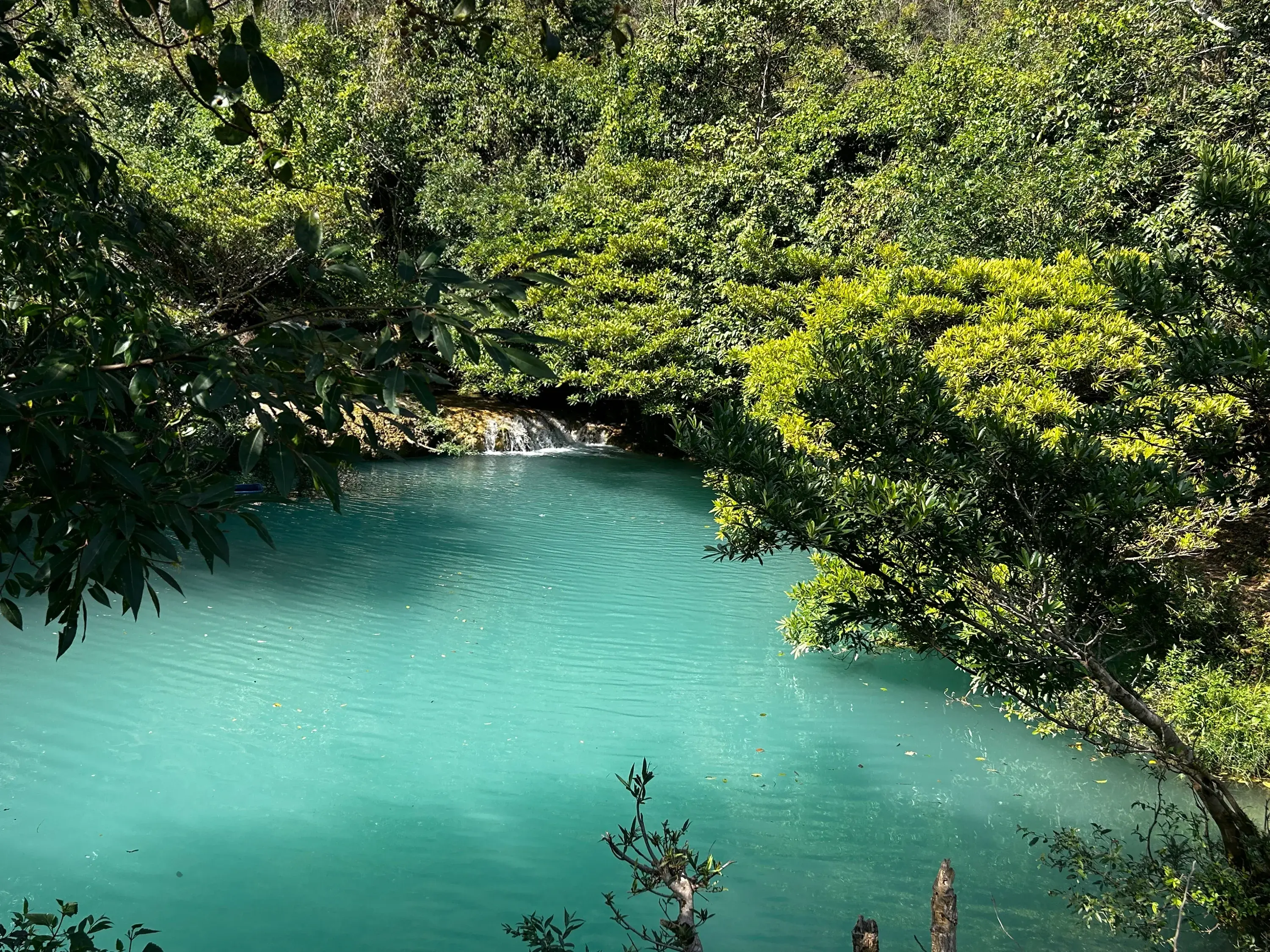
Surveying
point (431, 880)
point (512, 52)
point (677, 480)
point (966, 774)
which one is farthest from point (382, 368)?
point (512, 52)

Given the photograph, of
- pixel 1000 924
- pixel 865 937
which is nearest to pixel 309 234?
pixel 865 937

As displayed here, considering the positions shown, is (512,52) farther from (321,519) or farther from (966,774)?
(966,774)

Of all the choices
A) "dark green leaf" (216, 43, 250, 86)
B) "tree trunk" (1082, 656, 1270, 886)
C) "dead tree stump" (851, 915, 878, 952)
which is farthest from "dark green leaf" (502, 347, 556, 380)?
"tree trunk" (1082, 656, 1270, 886)

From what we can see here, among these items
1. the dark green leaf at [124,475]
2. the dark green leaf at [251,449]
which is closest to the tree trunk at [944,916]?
the dark green leaf at [251,449]

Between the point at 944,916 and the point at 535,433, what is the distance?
16.6 m

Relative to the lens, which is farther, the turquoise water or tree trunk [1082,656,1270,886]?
the turquoise water

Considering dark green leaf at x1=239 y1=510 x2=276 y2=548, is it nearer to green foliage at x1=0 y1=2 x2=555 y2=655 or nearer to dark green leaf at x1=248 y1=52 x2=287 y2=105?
green foliage at x1=0 y1=2 x2=555 y2=655

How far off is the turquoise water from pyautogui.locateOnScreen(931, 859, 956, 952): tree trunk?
1.42 m

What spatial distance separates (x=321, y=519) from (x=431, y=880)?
25.2ft

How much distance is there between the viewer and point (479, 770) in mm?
5391

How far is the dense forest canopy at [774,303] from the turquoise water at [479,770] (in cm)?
64

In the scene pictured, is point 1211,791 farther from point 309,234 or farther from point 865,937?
point 309,234

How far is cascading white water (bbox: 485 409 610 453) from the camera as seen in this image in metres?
18.2

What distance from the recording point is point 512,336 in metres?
1.30
